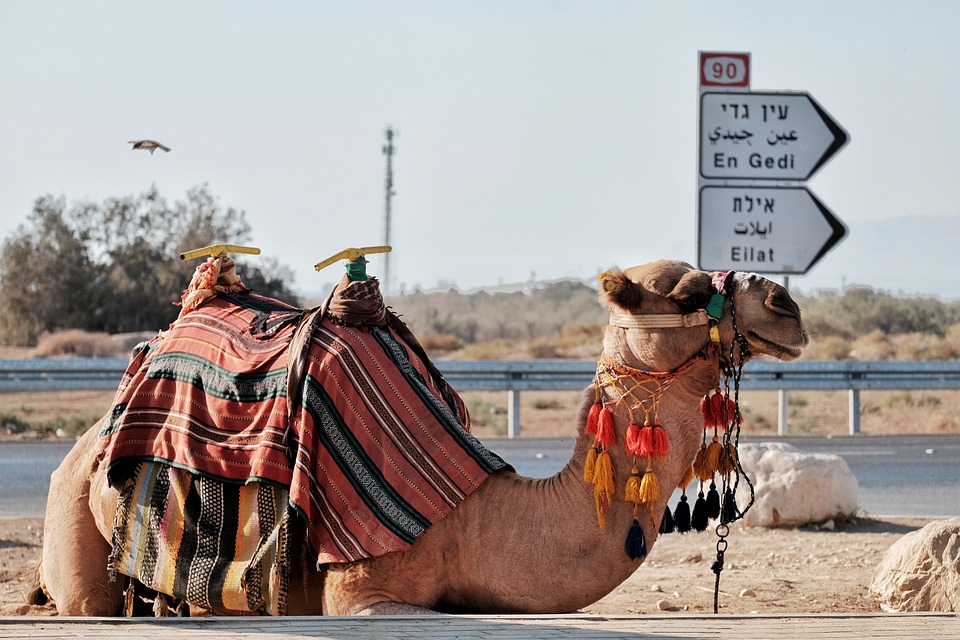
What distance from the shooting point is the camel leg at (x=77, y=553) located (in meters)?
5.04

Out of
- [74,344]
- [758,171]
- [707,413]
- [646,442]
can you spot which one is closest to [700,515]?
[707,413]

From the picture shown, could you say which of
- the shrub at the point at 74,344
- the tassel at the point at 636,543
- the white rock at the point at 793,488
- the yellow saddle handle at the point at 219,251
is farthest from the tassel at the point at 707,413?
the shrub at the point at 74,344

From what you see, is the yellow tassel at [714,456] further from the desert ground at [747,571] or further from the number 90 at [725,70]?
the number 90 at [725,70]

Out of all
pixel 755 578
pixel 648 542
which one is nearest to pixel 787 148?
pixel 755 578

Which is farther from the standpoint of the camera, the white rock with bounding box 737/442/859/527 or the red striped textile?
the white rock with bounding box 737/442/859/527

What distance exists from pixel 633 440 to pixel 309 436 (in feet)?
3.60

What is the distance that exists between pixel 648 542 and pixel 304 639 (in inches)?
52.0

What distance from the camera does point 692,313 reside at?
14.6 ft

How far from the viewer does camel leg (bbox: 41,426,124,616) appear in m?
5.04

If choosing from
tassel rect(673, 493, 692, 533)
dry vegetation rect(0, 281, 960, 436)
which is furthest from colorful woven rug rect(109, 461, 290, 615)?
dry vegetation rect(0, 281, 960, 436)

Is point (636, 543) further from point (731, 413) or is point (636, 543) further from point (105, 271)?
point (105, 271)

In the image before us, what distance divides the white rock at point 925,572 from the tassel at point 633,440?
2.07 metres

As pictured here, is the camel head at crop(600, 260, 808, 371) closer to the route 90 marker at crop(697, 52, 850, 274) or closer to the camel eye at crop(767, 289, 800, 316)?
the camel eye at crop(767, 289, 800, 316)

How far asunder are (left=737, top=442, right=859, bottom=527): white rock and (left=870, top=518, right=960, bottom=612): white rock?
2586mm
